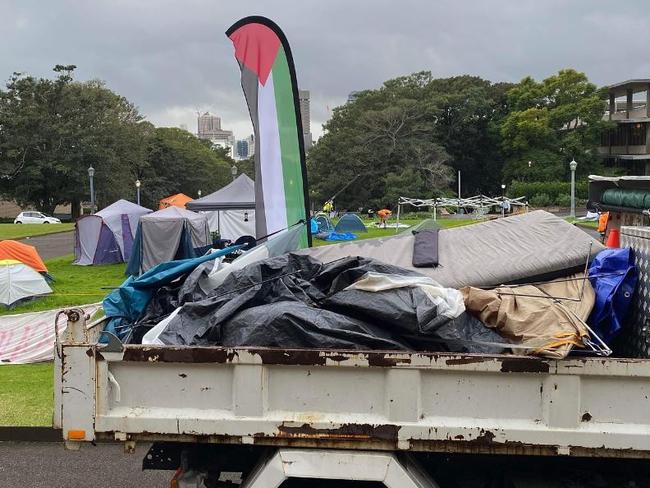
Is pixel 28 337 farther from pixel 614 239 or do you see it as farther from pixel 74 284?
pixel 614 239

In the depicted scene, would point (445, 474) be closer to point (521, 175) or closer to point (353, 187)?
point (353, 187)

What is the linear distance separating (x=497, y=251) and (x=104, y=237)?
65.8 ft

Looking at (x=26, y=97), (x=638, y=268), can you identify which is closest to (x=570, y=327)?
(x=638, y=268)

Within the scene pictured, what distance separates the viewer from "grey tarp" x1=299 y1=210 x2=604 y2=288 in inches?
155

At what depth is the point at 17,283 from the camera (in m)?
13.1

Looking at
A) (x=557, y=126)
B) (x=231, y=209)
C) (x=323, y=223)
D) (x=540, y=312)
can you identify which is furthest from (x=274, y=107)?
(x=557, y=126)

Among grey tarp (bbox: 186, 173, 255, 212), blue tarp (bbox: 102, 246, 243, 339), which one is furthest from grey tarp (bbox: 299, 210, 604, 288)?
grey tarp (bbox: 186, 173, 255, 212)

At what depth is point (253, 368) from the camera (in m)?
2.89

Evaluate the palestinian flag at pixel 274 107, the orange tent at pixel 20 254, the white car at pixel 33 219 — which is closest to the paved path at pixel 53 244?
the orange tent at pixel 20 254

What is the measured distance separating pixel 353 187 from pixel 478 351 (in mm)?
58280

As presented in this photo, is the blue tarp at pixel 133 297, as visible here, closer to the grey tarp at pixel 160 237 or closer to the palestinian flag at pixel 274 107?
the palestinian flag at pixel 274 107

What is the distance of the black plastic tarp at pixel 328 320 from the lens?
308 centimetres

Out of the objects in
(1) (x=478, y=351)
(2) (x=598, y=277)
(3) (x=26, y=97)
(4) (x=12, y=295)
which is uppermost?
(3) (x=26, y=97)

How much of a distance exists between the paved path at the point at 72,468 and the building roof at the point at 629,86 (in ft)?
214
